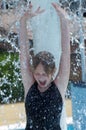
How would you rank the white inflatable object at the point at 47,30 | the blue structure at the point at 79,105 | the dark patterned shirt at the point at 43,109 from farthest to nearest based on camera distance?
the blue structure at the point at 79,105 < the white inflatable object at the point at 47,30 < the dark patterned shirt at the point at 43,109

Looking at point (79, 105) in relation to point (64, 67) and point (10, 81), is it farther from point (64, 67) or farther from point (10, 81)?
point (10, 81)

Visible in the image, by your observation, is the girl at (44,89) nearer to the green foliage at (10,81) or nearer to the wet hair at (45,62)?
the wet hair at (45,62)

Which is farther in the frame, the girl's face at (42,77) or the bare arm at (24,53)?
the bare arm at (24,53)

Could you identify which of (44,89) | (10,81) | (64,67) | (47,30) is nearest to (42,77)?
(44,89)

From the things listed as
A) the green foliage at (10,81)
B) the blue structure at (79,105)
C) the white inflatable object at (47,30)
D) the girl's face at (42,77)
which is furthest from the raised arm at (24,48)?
the green foliage at (10,81)

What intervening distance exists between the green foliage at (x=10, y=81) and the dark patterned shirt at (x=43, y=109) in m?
4.07

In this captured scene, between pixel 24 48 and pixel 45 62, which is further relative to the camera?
pixel 24 48

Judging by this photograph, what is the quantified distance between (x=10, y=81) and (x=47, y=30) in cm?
448

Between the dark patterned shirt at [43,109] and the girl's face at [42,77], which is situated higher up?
the girl's face at [42,77]

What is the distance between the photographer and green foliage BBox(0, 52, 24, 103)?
7.66 m

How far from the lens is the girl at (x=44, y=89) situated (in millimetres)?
3314

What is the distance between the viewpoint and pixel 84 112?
4.46m

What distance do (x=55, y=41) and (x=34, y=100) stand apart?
0.72 meters

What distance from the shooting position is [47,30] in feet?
12.7
